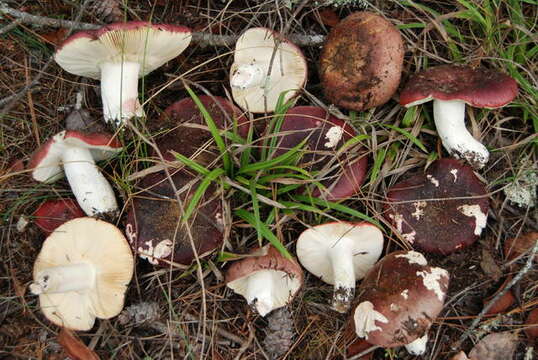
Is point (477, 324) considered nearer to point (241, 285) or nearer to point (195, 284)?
point (241, 285)

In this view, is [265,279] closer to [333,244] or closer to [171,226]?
[333,244]

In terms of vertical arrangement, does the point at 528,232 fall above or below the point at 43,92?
below

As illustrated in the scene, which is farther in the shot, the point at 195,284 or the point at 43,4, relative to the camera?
the point at 43,4

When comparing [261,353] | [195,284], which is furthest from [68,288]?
[261,353]

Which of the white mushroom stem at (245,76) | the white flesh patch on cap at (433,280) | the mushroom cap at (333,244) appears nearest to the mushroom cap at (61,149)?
the white mushroom stem at (245,76)

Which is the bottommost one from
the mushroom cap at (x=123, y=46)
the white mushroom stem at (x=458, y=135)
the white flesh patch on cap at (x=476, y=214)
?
the white flesh patch on cap at (x=476, y=214)

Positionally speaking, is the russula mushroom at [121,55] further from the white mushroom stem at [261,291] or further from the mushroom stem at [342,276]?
the mushroom stem at [342,276]

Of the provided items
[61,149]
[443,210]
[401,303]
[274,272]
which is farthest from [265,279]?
[61,149]
